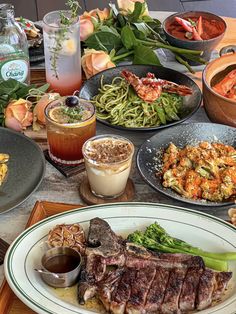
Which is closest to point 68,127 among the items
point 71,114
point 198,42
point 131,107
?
point 71,114

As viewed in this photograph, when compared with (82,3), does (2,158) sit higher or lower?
higher

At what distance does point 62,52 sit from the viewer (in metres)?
2.30

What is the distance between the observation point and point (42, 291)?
1448mm

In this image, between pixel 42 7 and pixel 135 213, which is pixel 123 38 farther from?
pixel 42 7

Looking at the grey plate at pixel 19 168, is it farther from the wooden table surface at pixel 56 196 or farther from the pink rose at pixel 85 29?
the pink rose at pixel 85 29

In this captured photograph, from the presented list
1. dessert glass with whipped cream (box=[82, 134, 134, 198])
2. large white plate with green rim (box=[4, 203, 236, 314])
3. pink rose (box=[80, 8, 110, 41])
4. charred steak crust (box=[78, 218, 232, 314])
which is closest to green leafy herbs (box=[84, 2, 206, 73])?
pink rose (box=[80, 8, 110, 41])

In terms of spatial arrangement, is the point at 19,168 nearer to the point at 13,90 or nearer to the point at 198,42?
the point at 13,90

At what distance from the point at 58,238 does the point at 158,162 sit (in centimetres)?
56

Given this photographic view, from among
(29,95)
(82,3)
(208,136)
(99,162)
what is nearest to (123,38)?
(29,95)

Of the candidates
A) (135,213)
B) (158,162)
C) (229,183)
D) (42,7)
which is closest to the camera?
(135,213)

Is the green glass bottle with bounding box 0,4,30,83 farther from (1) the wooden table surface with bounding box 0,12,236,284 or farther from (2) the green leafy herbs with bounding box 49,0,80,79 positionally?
(1) the wooden table surface with bounding box 0,12,236,284

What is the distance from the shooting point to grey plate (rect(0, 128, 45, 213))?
1.83 m

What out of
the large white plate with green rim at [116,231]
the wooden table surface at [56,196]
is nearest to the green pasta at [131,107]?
the wooden table surface at [56,196]

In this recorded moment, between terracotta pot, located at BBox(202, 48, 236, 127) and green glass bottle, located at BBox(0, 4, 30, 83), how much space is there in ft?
2.62
